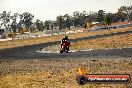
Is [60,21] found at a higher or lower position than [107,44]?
higher

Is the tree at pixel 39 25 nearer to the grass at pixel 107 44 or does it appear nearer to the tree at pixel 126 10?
the tree at pixel 126 10

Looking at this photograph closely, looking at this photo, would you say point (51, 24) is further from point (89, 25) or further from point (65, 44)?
point (65, 44)

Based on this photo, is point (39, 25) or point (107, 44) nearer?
point (107, 44)

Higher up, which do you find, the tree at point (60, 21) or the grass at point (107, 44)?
the tree at point (60, 21)

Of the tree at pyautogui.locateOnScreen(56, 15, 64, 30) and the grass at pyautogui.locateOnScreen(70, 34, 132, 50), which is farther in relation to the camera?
the tree at pyautogui.locateOnScreen(56, 15, 64, 30)

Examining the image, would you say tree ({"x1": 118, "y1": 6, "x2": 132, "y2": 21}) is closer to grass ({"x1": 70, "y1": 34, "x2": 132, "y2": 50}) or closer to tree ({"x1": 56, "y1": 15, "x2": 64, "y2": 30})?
tree ({"x1": 56, "y1": 15, "x2": 64, "y2": 30})

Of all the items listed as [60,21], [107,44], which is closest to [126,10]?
[60,21]

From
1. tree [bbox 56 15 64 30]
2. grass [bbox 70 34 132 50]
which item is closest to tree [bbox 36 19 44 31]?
tree [bbox 56 15 64 30]

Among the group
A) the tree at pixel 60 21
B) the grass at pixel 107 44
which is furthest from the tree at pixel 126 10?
the grass at pixel 107 44

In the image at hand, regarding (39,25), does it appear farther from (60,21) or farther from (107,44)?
(107,44)

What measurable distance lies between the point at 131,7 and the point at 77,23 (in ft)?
132

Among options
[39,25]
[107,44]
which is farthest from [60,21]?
[107,44]

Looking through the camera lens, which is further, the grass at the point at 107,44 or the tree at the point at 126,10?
the tree at the point at 126,10

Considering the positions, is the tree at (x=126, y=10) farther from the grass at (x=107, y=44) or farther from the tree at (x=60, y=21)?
the grass at (x=107, y=44)
